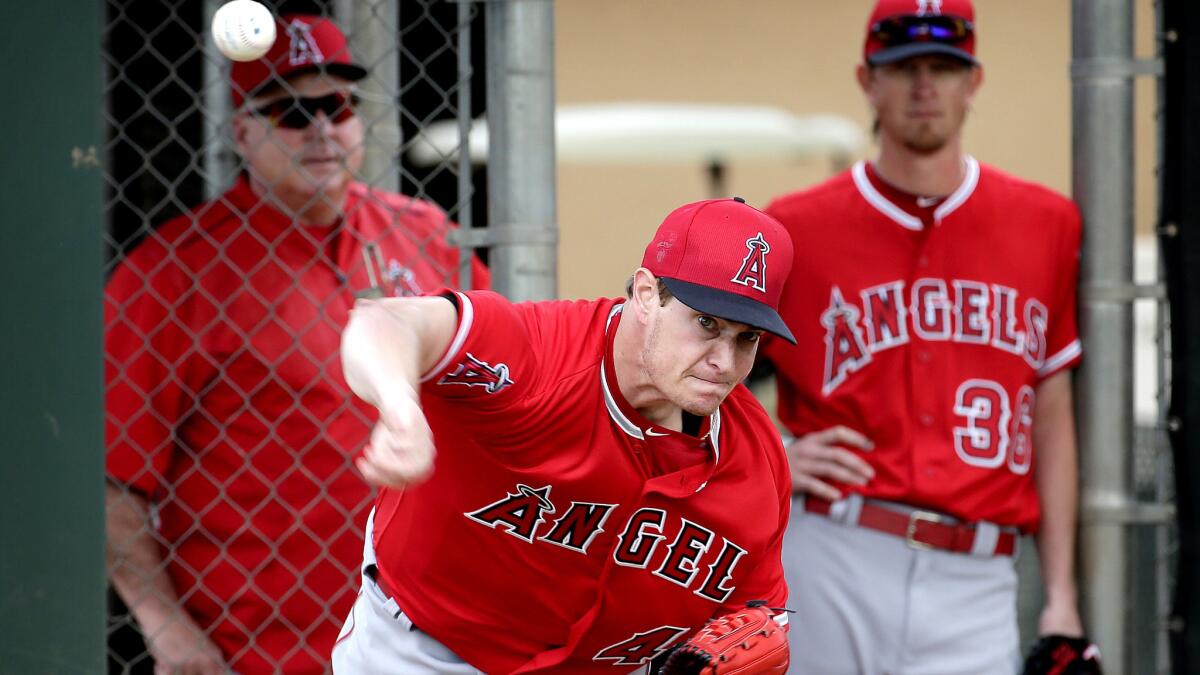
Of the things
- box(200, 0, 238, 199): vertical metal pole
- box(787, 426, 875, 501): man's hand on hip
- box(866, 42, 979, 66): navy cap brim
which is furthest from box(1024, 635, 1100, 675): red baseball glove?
box(200, 0, 238, 199): vertical metal pole

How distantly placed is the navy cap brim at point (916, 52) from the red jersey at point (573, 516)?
44.0 inches

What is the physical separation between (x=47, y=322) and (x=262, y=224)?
903 millimetres

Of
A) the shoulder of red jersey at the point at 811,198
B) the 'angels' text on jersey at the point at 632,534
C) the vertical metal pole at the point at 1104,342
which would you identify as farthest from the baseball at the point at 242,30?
the vertical metal pole at the point at 1104,342

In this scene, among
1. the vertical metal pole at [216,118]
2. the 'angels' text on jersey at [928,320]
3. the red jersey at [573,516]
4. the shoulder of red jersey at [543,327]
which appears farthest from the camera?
the vertical metal pole at [216,118]

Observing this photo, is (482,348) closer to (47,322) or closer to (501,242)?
(501,242)

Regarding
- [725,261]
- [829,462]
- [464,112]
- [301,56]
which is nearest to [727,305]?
[725,261]

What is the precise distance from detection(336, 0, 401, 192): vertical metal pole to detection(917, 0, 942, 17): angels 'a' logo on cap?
1.31m

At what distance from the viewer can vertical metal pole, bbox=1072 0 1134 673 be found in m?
3.30

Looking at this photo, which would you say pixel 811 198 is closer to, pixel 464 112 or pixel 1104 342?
pixel 1104 342

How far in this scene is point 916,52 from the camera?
340 cm

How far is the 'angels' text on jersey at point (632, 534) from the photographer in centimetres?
259

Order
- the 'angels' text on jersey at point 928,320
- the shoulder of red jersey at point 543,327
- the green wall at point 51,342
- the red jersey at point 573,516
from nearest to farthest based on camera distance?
the shoulder of red jersey at point 543,327 < the red jersey at point 573,516 < the green wall at point 51,342 < the 'angels' text on jersey at point 928,320

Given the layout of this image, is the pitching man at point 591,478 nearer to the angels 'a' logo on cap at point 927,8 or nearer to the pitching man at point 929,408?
the pitching man at point 929,408

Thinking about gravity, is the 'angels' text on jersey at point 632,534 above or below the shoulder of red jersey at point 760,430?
below
